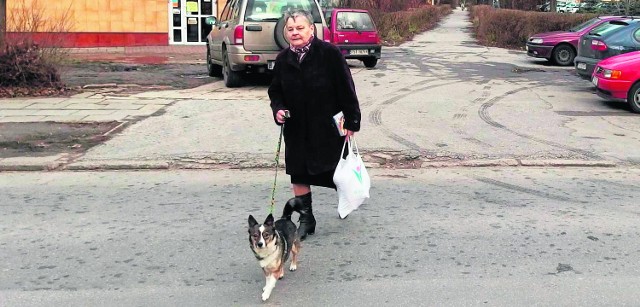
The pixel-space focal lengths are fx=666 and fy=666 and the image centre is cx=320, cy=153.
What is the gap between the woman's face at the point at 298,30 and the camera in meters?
4.57

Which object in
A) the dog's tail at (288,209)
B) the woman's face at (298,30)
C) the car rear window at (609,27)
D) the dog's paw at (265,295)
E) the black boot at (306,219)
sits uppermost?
the car rear window at (609,27)

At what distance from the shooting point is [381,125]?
32.3ft

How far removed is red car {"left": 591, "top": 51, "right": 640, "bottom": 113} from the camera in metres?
11.1

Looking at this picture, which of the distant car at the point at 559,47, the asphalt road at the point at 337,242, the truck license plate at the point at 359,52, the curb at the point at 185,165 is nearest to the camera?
the asphalt road at the point at 337,242

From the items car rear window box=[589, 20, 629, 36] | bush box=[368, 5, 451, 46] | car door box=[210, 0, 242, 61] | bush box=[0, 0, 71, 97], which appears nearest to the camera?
bush box=[0, 0, 71, 97]

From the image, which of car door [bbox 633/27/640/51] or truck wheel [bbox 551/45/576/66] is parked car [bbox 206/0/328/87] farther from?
truck wheel [bbox 551/45/576/66]

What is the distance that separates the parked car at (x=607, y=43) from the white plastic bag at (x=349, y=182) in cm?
1007

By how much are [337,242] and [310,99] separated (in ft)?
3.73

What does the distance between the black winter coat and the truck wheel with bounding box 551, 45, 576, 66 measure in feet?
55.1

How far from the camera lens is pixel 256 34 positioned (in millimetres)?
12844

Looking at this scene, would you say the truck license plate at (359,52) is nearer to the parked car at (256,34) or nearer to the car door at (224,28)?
the car door at (224,28)

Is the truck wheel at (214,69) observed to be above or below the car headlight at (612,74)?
below

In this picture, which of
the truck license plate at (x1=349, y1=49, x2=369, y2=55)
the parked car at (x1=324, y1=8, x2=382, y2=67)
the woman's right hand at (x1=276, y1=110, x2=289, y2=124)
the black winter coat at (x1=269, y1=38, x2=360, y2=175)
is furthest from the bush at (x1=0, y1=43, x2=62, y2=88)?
the woman's right hand at (x1=276, y1=110, x2=289, y2=124)

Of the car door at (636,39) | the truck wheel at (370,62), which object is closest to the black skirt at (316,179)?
the car door at (636,39)
